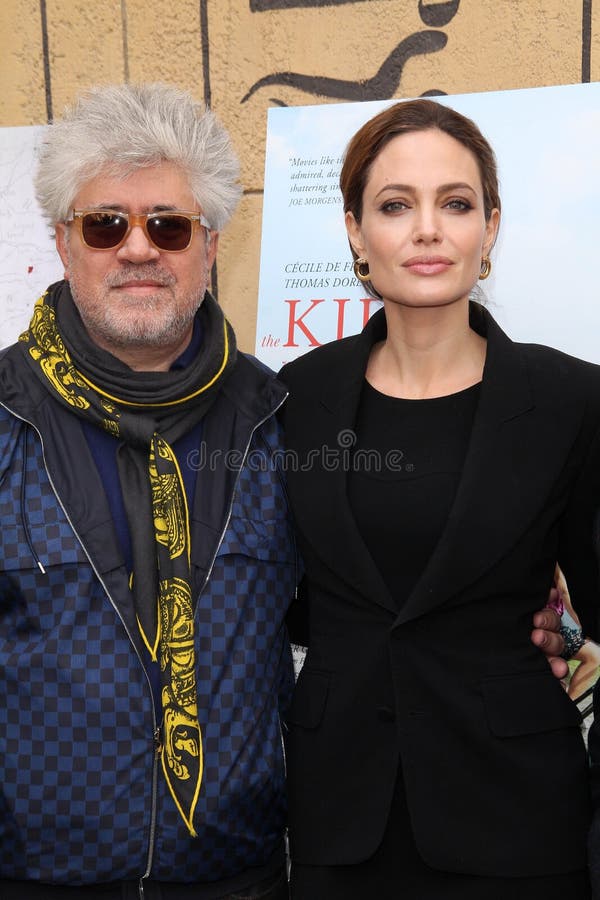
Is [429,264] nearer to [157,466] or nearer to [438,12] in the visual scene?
[157,466]

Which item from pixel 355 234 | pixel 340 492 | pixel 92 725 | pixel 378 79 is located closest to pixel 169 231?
pixel 355 234

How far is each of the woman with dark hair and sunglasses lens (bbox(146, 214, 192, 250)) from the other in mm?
360

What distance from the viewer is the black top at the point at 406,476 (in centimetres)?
191

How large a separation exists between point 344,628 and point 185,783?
0.39 metres

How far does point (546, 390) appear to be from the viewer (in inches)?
77.7

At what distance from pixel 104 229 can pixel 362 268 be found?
0.53 meters

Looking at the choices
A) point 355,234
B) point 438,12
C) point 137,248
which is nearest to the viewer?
point 137,248

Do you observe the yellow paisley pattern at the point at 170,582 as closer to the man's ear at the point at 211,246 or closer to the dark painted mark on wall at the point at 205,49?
the man's ear at the point at 211,246

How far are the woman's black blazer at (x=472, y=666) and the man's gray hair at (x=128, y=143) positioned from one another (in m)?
0.65

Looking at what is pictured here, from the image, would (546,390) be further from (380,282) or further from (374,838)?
(374,838)

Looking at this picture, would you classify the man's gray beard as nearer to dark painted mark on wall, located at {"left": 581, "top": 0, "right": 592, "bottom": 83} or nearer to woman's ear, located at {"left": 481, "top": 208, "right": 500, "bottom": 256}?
woman's ear, located at {"left": 481, "top": 208, "right": 500, "bottom": 256}

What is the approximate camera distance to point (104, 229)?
6.92 ft

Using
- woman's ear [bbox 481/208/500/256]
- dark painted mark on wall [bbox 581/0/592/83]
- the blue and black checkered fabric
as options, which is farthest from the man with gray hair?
dark painted mark on wall [bbox 581/0/592/83]

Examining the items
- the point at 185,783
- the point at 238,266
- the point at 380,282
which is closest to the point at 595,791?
the point at 185,783
